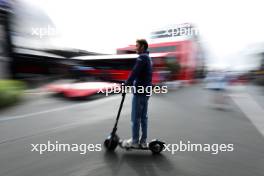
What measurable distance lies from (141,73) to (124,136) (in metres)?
1.80

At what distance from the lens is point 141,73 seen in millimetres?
4957

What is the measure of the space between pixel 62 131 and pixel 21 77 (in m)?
8.08

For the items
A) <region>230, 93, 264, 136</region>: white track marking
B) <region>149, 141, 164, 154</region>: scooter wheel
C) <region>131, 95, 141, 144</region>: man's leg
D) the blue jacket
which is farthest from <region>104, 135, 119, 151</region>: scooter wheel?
<region>230, 93, 264, 136</region>: white track marking

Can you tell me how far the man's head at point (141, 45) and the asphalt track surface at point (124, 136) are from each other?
1.64m

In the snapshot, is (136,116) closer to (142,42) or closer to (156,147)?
(156,147)

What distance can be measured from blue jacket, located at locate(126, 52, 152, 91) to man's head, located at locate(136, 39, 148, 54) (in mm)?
69

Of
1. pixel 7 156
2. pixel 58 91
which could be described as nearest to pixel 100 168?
pixel 7 156

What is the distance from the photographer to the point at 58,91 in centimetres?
1184

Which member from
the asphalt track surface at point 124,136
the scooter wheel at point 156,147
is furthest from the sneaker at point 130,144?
the scooter wheel at point 156,147

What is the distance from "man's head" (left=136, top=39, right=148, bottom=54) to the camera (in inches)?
196

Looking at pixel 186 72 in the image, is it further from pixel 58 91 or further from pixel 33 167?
pixel 33 167

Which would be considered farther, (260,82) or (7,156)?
(260,82)

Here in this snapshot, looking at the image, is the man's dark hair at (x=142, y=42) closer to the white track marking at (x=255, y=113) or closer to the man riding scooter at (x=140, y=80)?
the man riding scooter at (x=140, y=80)

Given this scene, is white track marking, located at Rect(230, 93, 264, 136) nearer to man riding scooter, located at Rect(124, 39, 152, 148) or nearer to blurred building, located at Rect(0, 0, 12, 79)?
man riding scooter, located at Rect(124, 39, 152, 148)
